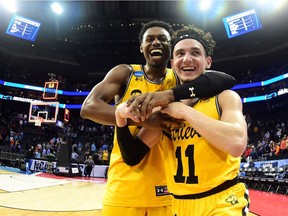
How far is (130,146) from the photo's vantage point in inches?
75.4

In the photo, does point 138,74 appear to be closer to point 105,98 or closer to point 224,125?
point 105,98

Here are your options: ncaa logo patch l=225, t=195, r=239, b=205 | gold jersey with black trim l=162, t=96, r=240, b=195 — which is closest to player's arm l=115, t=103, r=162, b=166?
gold jersey with black trim l=162, t=96, r=240, b=195

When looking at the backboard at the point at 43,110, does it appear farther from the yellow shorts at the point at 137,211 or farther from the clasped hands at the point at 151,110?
the clasped hands at the point at 151,110

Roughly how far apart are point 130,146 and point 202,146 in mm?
517

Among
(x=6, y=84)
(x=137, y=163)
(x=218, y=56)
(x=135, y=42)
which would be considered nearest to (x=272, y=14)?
(x=218, y=56)

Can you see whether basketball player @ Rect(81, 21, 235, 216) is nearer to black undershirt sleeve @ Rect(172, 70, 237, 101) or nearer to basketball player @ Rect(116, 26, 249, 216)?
basketball player @ Rect(116, 26, 249, 216)

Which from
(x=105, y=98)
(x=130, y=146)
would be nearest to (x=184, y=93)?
(x=130, y=146)

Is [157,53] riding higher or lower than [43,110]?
lower

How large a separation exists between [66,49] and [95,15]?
6956 mm

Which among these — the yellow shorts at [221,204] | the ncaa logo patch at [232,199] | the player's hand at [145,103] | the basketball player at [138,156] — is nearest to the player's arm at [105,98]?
the basketball player at [138,156]

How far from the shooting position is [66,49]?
83.0 feet

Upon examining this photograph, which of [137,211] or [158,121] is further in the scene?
[137,211]

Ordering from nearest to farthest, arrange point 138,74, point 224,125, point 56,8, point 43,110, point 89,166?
point 224,125 → point 138,74 → point 89,166 → point 56,8 → point 43,110

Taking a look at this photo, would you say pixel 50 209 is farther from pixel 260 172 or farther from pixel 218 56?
pixel 218 56
